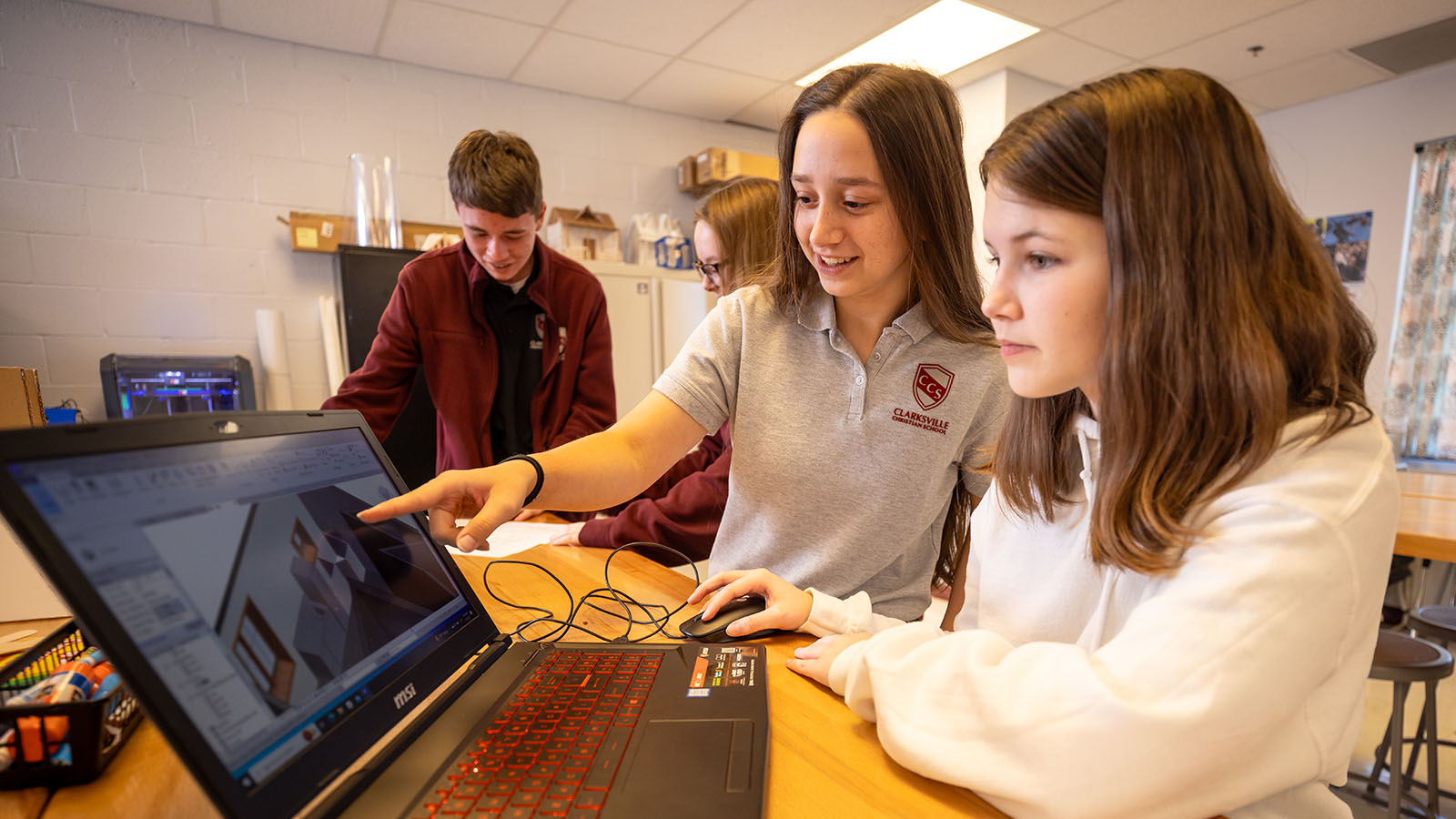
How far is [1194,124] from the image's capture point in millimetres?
557

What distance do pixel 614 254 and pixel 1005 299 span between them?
318 centimetres

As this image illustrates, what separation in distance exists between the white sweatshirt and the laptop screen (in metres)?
0.42

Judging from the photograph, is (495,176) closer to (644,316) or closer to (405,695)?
(405,695)

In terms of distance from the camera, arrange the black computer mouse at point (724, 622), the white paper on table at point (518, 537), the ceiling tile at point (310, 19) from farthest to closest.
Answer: the ceiling tile at point (310, 19) → the white paper on table at point (518, 537) → the black computer mouse at point (724, 622)

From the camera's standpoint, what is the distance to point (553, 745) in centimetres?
55

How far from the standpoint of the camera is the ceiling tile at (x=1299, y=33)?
287cm

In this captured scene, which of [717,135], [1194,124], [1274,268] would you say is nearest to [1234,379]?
[1274,268]

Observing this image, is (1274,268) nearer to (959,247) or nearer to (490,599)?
(959,247)

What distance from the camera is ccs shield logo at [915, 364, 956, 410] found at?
103cm

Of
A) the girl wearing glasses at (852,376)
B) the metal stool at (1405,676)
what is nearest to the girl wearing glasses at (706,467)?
the girl wearing glasses at (852,376)

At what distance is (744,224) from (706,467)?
597mm

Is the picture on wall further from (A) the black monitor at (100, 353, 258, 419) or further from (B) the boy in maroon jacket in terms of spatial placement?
(A) the black monitor at (100, 353, 258, 419)

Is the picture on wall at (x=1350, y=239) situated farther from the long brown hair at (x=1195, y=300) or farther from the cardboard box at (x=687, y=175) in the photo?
the long brown hair at (x=1195, y=300)

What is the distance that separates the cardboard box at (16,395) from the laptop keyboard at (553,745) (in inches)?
28.7
